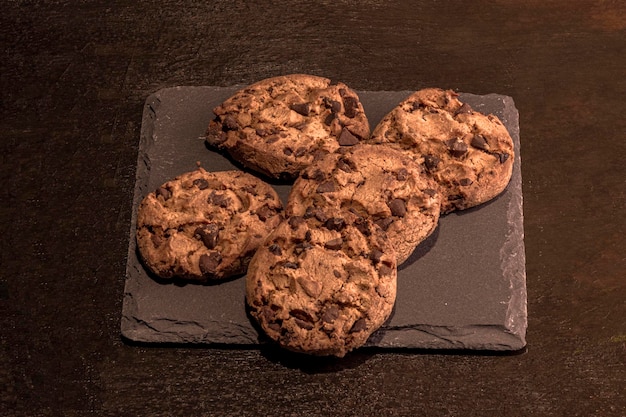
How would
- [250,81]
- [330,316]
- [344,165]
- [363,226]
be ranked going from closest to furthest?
[330,316] < [363,226] < [344,165] < [250,81]

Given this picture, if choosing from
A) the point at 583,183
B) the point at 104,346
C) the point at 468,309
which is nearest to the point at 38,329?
the point at 104,346

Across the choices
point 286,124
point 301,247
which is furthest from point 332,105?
point 301,247

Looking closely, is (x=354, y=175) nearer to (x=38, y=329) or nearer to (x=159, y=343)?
(x=159, y=343)

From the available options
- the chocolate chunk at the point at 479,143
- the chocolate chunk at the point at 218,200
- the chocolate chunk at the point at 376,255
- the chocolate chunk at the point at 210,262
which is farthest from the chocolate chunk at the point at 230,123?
the chocolate chunk at the point at 479,143

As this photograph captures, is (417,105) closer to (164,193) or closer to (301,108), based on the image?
(301,108)

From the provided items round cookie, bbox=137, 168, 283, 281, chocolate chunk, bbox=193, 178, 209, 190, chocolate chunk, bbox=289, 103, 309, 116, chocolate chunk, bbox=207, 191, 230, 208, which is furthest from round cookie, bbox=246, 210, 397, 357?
chocolate chunk, bbox=289, 103, 309, 116

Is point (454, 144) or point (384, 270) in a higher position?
point (454, 144)

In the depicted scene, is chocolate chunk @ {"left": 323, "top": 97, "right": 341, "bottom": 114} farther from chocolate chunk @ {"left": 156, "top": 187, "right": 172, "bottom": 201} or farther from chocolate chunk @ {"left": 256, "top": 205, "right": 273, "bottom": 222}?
chocolate chunk @ {"left": 156, "top": 187, "right": 172, "bottom": 201}
